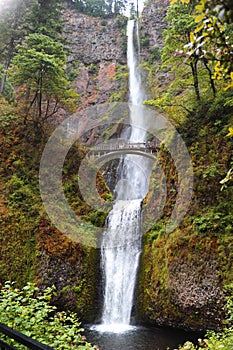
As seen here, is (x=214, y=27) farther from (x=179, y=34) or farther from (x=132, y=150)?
(x=132, y=150)

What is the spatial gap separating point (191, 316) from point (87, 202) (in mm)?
8104

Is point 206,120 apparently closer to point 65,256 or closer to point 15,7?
point 65,256

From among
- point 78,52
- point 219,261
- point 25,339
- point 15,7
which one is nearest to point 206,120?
point 219,261

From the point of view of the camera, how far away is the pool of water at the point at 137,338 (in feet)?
29.5

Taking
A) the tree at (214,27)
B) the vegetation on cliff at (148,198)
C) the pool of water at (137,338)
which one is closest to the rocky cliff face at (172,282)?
the vegetation on cliff at (148,198)

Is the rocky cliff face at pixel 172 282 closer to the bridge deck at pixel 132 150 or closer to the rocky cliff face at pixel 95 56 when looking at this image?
the bridge deck at pixel 132 150

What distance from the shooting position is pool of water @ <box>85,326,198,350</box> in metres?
8.99

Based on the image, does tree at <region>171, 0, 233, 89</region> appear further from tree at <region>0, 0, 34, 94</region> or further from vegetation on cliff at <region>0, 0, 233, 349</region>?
tree at <region>0, 0, 34, 94</region>

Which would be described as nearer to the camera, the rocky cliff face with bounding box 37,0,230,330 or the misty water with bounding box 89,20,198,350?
the misty water with bounding box 89,20,198,350

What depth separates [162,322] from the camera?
1065 cm

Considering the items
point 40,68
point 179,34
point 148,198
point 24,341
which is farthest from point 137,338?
point 40,68

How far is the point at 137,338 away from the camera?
381 inches

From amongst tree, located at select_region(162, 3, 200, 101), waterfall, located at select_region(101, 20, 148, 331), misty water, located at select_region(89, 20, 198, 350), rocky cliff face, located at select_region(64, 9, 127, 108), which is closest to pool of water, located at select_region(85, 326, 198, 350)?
misty water, located at select_region(89, 20, 198, 350)

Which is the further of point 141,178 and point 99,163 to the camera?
point 141,178
